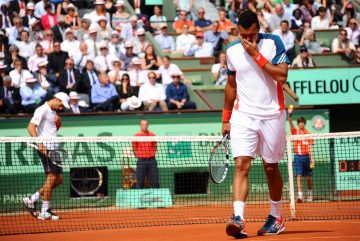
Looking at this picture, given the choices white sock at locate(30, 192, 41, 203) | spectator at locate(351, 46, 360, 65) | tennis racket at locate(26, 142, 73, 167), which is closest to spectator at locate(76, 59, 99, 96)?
tennis racket at locate(26, 142, 73, 167)

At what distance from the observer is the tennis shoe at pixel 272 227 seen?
10969 millimetres

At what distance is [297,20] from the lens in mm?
25078

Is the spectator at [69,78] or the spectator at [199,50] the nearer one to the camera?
the spectator at [69,78]

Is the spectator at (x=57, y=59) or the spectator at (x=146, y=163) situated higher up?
the spectator at (x=57, y=59)

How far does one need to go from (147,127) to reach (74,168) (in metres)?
1.71

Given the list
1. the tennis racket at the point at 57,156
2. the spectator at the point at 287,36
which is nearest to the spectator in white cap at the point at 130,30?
the spectator at the point at 287,36

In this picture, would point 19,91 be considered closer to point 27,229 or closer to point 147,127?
point 147,127

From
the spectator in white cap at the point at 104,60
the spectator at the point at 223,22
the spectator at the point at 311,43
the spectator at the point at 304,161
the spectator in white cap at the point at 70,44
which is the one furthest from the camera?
the spectator at the point at 223,22

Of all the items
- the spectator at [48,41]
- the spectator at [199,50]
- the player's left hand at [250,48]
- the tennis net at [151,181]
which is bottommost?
the tennis net at [151,181]

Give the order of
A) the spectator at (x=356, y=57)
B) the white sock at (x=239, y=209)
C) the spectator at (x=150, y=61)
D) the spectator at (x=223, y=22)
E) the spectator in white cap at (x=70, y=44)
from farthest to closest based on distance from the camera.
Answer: the spectator at (x=223, y=22) < the spectator at (x=356, y=57) < the spectator at (x=150, y=61) < the spectator in white cap at (x=70, y=44) < the white sock at (x=239, y=209)

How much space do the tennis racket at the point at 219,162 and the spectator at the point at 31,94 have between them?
8.53m

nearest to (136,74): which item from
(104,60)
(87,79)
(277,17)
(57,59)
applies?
(104,60)

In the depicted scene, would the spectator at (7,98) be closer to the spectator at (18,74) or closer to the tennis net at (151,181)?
the spectator at (18,74)

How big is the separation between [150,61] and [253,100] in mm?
11636
